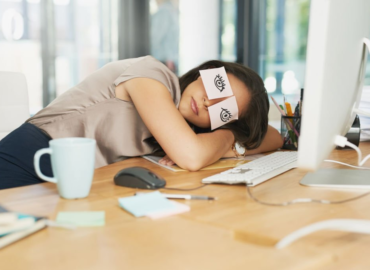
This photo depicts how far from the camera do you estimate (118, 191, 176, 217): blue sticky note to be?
823 mm

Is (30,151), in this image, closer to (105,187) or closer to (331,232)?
(105,187)

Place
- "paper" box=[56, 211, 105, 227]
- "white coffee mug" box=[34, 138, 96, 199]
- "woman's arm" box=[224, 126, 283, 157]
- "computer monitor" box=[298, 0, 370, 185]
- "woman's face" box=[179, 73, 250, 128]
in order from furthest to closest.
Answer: "woman's arm" box=[224, 126, 283, 157] < "woman's face" box=[179, 73, 250, 128] < "white coffee mug" box=[34, 138, 96, 199] < "paper" box=[56, 211, 105, 227] < "computer monitor" box=[298, 0, 370, 185]

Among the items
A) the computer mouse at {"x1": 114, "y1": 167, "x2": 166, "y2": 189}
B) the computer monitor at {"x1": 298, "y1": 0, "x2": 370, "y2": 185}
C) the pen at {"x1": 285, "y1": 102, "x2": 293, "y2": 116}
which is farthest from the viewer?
the pen at {"x1": 285, "y1": 102, "x2": 293, "y2": 116}

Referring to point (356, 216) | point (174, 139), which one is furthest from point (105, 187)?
point (356, 216)

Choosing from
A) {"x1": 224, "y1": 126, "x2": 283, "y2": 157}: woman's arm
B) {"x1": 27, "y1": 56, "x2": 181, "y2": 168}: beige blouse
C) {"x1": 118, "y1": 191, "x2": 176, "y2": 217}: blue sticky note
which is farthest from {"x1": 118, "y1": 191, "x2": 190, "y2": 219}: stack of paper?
{"x1": 224, "y1": 126, "x2": 283, "y2": 157}: woman's arm

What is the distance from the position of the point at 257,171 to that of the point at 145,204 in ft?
1.30

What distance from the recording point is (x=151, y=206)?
0.85m

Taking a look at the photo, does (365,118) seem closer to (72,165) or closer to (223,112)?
(223,112)

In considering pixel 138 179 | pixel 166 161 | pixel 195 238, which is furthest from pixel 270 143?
pixel 195 238

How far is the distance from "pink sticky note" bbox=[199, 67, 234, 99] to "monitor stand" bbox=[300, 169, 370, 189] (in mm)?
407

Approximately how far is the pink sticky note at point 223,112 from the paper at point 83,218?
72 centimetres

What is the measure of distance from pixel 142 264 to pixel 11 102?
1.24 metres

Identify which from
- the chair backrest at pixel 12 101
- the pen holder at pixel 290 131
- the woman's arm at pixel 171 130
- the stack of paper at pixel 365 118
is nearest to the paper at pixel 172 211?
the woman's arm at pixel 171 130

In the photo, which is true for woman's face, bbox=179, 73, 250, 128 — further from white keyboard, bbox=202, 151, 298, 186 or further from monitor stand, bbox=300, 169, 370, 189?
monitor stand, bbox=300, 169, 370, 189
